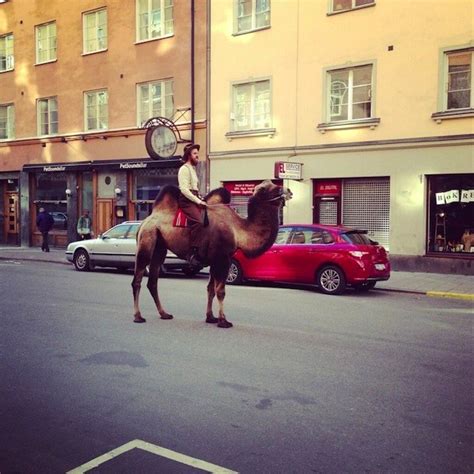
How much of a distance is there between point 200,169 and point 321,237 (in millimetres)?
9659

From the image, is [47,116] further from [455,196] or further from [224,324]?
[224,324]

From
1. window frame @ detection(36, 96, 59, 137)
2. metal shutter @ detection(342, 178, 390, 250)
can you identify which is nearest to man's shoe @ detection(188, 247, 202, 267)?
metal shutter @ detection(342, 178, 390, 250)

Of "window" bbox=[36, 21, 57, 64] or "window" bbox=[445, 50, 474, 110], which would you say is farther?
"window" bbox=[36, 21, 57, 64]

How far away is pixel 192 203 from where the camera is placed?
7.87 m

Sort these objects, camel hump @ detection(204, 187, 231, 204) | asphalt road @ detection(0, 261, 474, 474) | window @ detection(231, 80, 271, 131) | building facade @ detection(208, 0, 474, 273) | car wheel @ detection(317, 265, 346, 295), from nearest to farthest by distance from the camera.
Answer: asphalt road @ detection(0, 261, 474, 474) → camel hump @ detection(204, 187, 231, 204) → car wheel @ detection(317, 265, 346, 295) → building facade @ detection(208, 0, 474, 273) → window @ detection(231, 80, 271, 131)

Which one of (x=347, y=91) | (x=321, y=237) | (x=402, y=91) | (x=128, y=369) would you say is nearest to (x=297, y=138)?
(x=347, y=91)

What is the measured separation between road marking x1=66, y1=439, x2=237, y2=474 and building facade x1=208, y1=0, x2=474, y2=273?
46.1ft

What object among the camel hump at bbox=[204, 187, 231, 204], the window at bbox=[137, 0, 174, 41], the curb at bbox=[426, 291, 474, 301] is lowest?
the curb at bbox=[426, 291, 474, 301]

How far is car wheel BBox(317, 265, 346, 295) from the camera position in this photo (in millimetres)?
12281

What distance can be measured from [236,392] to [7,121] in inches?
1079

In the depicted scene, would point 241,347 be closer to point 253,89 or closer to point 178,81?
point 253,89

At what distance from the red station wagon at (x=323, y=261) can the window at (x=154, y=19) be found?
1282cm

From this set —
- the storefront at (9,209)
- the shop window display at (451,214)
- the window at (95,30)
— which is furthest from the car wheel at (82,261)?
the storefront at (9,209)

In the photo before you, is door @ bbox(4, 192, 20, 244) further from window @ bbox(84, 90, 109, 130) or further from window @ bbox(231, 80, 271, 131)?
window @ bbox(231, 80, 271, 131)
